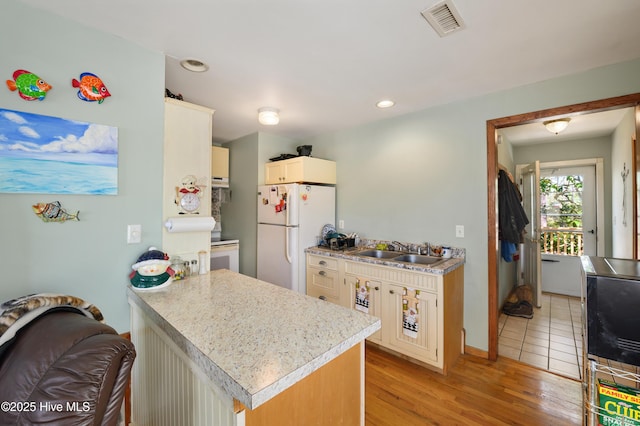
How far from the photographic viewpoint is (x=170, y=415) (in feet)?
4.04

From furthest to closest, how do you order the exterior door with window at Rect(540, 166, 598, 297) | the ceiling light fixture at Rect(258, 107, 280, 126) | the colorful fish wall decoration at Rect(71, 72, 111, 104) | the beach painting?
the exterior door with window at Rect(540, 166, 598, 297), the ceiling light fixture at Rect(258, 107, 280, 126), the colorful fish wall decoration at Rect(71, 72, 111, 104), the beach painting

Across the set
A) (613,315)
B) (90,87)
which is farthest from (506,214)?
(90,87)

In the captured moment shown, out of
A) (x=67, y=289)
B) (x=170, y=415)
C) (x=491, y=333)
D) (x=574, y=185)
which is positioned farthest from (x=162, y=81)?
(x=574, y=185)

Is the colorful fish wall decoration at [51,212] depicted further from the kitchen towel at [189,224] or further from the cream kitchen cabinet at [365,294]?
the cream kitchen cabinet at [365,294]

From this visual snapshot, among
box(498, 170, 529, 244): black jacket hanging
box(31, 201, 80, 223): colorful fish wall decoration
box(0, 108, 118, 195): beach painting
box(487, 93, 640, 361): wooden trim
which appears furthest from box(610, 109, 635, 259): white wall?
box(31, 201, 80, 223): colorful fish wall decoration

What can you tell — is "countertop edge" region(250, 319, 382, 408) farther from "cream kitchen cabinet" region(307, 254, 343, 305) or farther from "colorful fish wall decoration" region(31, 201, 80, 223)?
"cream kitchen cabinet" region(307, 254, 343, 305)

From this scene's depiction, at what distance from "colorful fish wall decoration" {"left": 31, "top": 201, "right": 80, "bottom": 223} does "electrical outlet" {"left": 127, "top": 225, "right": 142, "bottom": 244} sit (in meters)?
0.27

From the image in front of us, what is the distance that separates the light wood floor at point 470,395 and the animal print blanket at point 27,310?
1756 millimetres

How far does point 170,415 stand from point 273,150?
3129mm

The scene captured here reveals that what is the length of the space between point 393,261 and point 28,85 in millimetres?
2674

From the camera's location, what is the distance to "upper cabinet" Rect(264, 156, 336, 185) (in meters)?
3.24

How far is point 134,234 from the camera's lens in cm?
165

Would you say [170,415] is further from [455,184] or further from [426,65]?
[455,184]

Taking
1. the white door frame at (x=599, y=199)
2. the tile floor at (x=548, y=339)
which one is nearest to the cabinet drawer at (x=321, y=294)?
the tile floor at (x=548, y=339)
